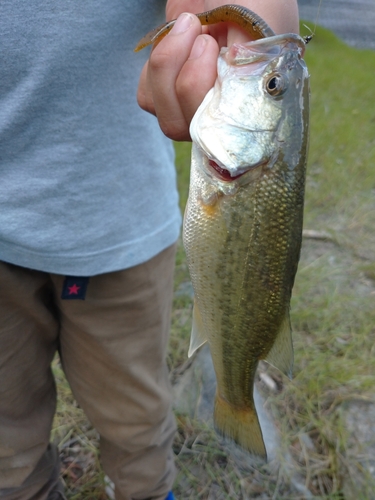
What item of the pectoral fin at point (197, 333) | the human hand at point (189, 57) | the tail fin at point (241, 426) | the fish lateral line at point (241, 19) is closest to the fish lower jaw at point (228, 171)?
the human hand at point (189, 57)

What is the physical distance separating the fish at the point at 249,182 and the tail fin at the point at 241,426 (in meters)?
0.26

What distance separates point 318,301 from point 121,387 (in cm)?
149

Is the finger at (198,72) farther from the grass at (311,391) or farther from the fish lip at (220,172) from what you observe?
the grass at (311,391)

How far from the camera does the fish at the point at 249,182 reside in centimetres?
87

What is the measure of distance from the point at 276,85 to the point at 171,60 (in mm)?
241

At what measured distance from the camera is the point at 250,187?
94 cm

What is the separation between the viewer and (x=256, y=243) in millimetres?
969

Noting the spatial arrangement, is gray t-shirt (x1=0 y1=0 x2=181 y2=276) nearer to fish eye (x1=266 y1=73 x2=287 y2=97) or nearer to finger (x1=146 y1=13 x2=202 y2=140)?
finger (x1=146 y1=13 x2=202 y2=140)

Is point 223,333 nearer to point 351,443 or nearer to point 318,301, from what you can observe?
point 351,443

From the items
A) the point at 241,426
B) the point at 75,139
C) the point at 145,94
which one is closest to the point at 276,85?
the point at 145,94

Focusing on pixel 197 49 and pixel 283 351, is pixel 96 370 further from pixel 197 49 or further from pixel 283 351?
pixel 197 49

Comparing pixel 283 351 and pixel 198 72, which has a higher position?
pixel 198 72

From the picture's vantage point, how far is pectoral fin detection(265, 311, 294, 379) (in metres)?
1.10

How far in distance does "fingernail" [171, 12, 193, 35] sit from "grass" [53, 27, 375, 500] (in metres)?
1.67
